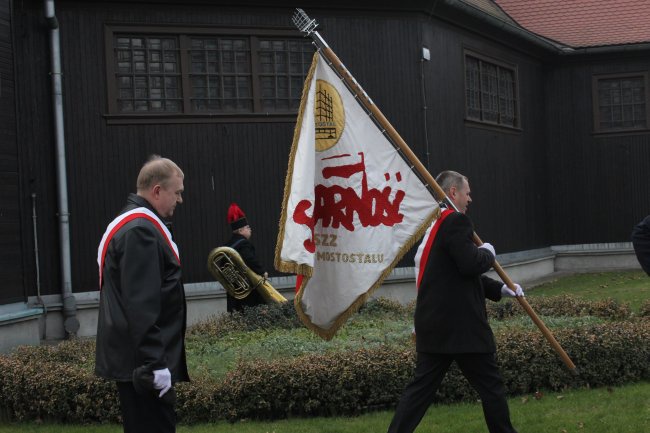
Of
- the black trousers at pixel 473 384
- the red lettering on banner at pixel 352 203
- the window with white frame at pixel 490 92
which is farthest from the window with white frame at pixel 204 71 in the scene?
the black trousers at pixel 473 384

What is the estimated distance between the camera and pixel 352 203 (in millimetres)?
6531

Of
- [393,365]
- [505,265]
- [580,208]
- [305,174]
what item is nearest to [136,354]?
[305,174]

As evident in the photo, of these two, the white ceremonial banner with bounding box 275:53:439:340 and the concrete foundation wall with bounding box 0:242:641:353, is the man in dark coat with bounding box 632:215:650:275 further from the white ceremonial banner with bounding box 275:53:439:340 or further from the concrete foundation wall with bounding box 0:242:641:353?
the concrete foundation wall with bounding box 0:242:641:353

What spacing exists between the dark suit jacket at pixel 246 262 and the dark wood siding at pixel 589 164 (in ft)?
42.4

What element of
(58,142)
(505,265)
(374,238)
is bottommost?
(505,265)

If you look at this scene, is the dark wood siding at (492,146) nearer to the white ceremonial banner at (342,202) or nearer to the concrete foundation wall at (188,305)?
the concrete foundation wall at (188,305)

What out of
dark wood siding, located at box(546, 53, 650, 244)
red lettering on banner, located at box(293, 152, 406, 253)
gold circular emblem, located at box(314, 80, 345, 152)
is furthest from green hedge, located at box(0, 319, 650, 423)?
dark wood siding, located at box(546, 53, 650, 244)

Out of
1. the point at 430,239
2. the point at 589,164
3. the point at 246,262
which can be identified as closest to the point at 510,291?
the point at 430,239

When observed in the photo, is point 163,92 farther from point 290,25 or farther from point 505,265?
point 505,265

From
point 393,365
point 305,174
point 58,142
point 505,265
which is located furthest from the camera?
point 505,265

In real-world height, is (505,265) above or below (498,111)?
below

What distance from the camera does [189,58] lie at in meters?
14.4

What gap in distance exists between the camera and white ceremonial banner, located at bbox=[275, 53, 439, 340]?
251 inches

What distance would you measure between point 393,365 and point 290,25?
852cm
